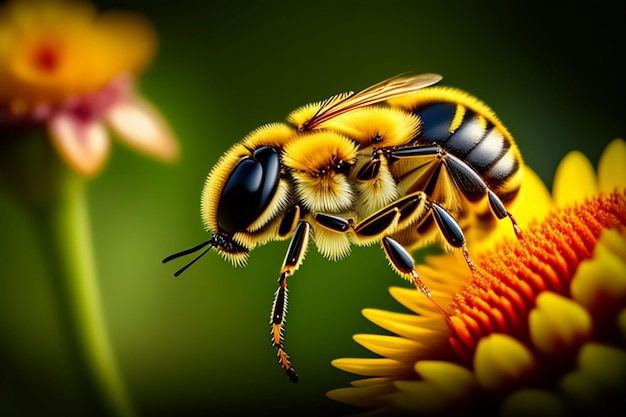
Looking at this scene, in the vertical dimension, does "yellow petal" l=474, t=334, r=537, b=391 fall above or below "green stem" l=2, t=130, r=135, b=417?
below

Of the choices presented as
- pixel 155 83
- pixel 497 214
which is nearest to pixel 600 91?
pixel 497 214

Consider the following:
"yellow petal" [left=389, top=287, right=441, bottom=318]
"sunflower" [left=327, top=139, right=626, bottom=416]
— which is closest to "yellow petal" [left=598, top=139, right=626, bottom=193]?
"sunflower" [left=327, top=139, right=626, bottom=416]

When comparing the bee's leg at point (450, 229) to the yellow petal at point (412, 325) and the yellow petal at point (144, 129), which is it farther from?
the yellow petal at point (144, 129)

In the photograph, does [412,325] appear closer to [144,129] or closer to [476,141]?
[476,141]

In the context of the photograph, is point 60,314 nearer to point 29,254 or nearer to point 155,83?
point 29,254

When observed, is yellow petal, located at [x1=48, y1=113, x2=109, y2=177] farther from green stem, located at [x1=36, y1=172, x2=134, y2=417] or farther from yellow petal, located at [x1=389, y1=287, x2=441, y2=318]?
yellow petal, located at [x1=389, y1=287, x2=441, y2=318]

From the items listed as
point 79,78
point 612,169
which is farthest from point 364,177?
point 79,78

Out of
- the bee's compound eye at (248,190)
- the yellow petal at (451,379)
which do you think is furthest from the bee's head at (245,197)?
the yellow petal at (451,379)
